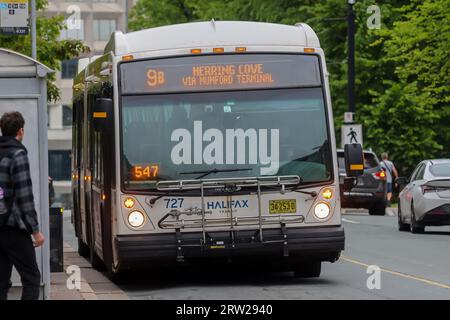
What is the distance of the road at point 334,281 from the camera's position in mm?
14617

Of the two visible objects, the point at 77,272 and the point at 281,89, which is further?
the point at 77,272

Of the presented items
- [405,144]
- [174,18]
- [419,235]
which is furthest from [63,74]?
[419,235]

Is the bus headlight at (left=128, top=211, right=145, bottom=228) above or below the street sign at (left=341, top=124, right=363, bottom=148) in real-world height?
below

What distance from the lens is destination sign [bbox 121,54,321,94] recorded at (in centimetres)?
1582

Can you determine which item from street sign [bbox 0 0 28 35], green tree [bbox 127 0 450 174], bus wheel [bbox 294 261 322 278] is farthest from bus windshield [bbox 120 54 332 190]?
green tree [bbox 127 0 450 174]

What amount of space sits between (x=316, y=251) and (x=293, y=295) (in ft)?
4.16

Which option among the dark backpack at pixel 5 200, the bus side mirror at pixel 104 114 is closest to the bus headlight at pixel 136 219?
the bus side mirror at pixel 104 114

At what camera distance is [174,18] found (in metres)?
67.9

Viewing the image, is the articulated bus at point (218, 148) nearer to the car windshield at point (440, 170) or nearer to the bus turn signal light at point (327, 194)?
the bus turn signal light at point (327, 194)

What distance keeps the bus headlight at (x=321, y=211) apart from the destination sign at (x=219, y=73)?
141 cm

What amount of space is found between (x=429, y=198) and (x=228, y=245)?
12.2m

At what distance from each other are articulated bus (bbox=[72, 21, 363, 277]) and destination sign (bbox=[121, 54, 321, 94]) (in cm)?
1

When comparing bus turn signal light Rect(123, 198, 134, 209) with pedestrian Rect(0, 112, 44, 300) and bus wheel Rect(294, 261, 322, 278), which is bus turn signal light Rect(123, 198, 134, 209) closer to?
bus wheel Rect(294, 261, 322, 278)
